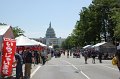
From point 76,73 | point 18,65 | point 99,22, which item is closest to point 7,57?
point 18,65

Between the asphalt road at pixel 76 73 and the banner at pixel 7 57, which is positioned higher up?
the banner at pixel 7 57

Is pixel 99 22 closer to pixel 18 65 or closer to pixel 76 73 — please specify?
pixel 76 73

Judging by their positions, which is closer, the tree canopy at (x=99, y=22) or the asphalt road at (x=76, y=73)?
the asphalt road at (x=76, y=73)

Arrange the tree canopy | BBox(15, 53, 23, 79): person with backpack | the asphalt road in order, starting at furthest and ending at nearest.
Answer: the tree canopy
the asphalt road
BBox(15, 53, 23, 79): person with backpack

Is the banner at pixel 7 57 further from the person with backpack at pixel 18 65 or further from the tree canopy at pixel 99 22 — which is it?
the tree canopy at pixel 99 22

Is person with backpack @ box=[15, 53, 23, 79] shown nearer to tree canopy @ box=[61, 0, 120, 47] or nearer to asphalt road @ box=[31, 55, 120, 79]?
asphalt road @ box=[31, 55, 120, 79]

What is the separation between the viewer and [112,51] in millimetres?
74062

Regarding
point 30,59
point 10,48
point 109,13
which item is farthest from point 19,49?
point 109,13

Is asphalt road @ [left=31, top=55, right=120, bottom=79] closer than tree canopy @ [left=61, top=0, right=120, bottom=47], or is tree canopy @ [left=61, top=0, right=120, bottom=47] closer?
asphalt road @ [left=31, top=55, right=120, bottom=79]

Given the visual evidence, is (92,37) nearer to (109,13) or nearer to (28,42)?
(109,13)

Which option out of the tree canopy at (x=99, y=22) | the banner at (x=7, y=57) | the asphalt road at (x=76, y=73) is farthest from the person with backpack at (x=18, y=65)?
the tree canopy at (x=99, y=22)

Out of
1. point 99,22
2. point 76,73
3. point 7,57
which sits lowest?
point 76,73

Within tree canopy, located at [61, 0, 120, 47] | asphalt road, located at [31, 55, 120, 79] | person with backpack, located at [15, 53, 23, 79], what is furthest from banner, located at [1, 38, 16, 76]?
tree canopy, located at [61, 0, 120, 47]

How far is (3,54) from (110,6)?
7352cm
